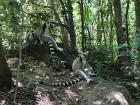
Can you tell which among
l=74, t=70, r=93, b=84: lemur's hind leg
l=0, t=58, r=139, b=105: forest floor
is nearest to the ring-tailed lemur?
l=0, t=58, r=139, b=105: forest floor

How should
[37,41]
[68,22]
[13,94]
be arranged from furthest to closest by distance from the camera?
[68,22], [37,41], [13,94]

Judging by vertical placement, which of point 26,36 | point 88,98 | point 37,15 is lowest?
point 88,98

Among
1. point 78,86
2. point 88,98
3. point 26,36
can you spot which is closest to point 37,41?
point 26,36

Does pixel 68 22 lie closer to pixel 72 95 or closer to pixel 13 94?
pixel 72 95

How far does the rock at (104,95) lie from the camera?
29.0 ft

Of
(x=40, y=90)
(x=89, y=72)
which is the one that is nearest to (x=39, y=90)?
(x=40, y=90)

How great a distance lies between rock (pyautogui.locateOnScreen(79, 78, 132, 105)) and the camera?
29.0 feet

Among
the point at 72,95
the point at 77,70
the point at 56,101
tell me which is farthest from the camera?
the point at 77,70

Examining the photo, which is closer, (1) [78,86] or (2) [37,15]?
(1) [78,86]

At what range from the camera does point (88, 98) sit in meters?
9.27

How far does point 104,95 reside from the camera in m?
9.16

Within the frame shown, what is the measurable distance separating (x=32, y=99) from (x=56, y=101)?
94 centimetres

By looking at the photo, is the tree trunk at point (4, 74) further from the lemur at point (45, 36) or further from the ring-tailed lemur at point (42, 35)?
the ring-tailed lemur at point (42, 35)

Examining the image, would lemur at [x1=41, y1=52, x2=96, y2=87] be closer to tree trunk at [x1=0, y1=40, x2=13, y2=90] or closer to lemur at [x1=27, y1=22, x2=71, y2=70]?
lemur at [x1=27, y1=22, x2=71, y2=70]
